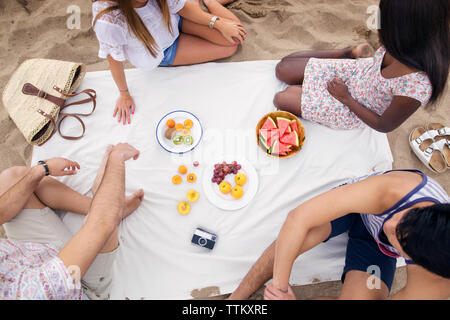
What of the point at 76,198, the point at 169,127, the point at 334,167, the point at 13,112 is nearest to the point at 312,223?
the point at 334,167

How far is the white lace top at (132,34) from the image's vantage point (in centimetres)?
164

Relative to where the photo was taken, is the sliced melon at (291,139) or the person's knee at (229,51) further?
the person's knee at (229,51)

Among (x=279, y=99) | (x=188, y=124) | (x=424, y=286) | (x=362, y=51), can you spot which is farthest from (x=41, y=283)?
(x=362, y=51)

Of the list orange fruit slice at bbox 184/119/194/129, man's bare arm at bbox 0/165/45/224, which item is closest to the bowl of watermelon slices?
orange fruit slice at bbox 184/119/194/129

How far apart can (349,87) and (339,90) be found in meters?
0.10

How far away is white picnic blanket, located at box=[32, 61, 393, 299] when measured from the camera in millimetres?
1917

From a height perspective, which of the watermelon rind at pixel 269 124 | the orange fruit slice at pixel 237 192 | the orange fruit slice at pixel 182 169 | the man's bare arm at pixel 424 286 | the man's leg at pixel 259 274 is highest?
the watermelon rind at pixel 269 124

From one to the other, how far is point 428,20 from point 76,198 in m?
2.16

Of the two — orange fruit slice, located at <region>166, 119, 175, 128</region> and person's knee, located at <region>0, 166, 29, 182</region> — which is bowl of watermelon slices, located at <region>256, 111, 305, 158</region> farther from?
person's knee, located at <region>0, 166, 29, 182</region>

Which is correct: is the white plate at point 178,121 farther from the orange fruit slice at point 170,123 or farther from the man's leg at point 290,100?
the man's leg at point 290,100

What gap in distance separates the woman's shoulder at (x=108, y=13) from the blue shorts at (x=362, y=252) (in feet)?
5.72

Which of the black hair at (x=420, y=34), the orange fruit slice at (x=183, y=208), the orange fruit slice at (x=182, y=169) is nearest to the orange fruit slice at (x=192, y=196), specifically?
the orange fruit slice at (x=183, y=208)

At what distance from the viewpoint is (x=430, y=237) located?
1071mm

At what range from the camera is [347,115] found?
197 centimetres
